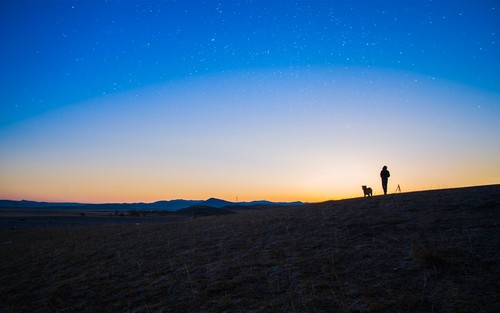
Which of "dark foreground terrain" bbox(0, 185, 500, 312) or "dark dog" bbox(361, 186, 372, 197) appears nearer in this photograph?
"dark foreground terrain" bbox(0, 185, 500, 312)


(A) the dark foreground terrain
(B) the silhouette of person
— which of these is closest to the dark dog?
(B) the silhouette of person

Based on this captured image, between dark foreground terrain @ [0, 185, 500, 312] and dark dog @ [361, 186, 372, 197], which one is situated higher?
dark dog @ [361, 186, 372, 197]

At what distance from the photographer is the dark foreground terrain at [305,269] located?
20.9 feet

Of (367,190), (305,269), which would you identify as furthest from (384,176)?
(305,269)

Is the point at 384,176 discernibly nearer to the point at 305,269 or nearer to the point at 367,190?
the point at 367,190

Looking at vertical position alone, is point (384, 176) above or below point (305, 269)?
A: above

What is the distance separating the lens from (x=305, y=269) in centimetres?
840

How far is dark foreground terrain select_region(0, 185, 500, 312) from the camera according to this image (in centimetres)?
637

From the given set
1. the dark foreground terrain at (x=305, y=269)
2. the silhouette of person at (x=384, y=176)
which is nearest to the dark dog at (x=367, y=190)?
the silhouette of person at (x=384, y=176)

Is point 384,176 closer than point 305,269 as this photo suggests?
No

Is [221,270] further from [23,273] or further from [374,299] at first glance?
[23,273]

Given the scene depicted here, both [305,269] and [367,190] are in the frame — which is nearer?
[305,269]

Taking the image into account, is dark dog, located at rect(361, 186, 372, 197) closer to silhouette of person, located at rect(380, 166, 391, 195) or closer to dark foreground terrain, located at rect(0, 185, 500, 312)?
silhouette of person, located at rect(380, 166, 391, 195)

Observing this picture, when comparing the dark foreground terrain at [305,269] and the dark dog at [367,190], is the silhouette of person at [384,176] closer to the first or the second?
the dark dog at [367,190]
